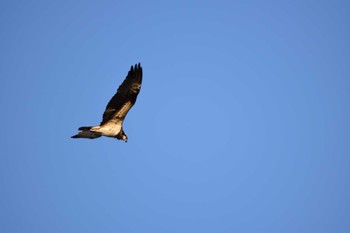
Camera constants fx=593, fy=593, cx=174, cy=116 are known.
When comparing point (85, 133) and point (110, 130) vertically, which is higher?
point (110, 130)

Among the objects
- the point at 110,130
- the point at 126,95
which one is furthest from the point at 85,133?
the point at 126,95

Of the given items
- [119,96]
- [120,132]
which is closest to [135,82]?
[119,96]

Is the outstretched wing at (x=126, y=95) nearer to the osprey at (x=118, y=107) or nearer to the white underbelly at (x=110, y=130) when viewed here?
the osprey at (x=118, y=107)

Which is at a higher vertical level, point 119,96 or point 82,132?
point 119,96

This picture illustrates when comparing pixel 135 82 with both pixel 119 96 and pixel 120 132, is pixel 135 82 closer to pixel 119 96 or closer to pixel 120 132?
pixel 119 96

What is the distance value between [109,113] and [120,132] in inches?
59.4

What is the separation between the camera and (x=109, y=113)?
2773 cm

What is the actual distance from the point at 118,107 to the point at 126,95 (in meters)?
0.71

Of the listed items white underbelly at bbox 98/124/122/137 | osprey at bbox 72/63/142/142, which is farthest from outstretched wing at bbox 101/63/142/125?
white underbelly at bbox 98/124/122/137

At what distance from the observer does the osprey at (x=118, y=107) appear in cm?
2714

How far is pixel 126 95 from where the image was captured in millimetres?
27359

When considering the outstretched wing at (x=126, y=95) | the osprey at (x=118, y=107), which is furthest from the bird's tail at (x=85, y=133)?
the outstretched wing at (x=126, y=95)

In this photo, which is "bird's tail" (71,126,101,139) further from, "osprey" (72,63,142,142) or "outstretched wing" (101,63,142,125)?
"outstretched wing" (101,63,142,125)

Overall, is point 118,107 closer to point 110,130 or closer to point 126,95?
point 126,95
